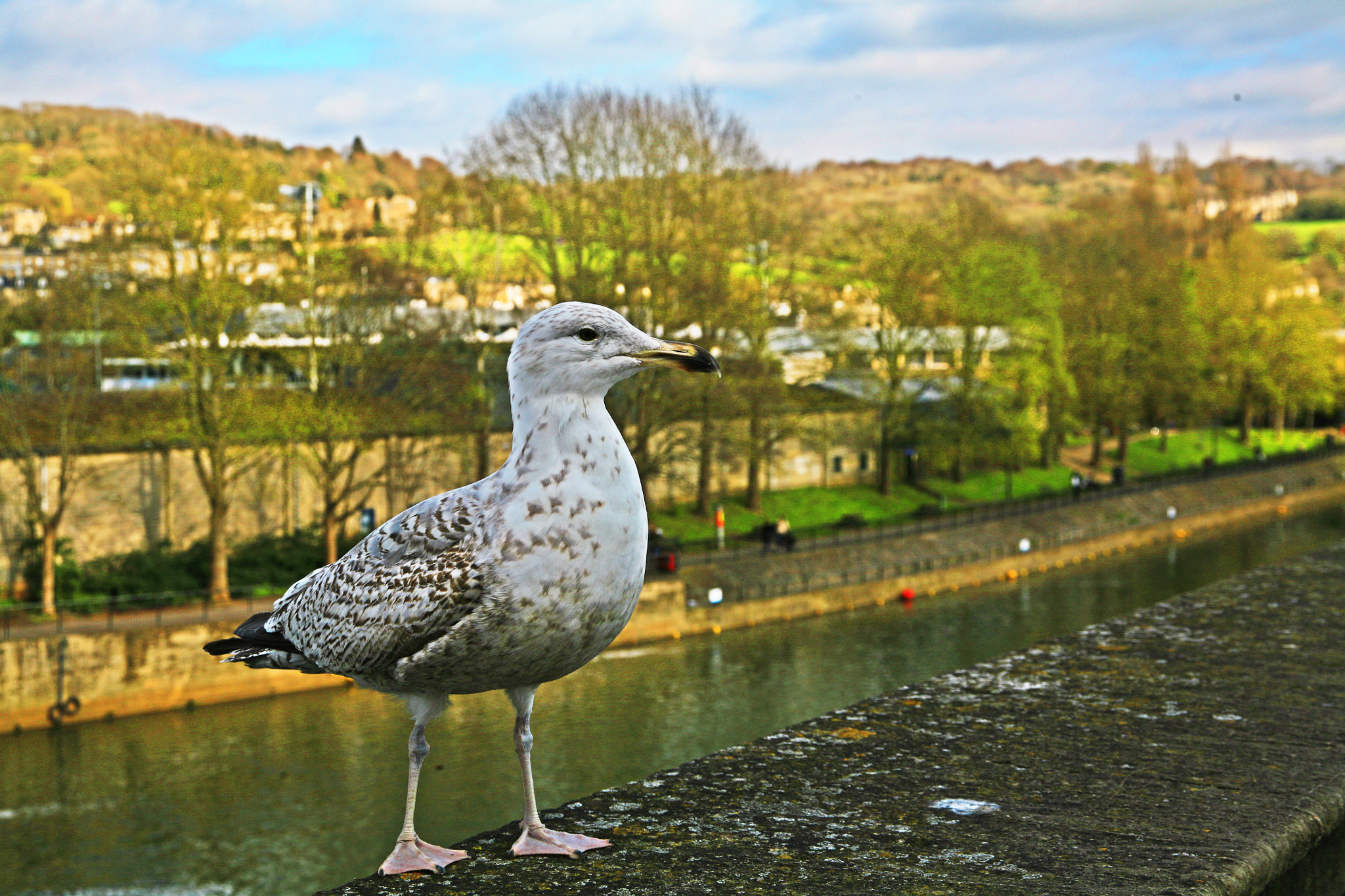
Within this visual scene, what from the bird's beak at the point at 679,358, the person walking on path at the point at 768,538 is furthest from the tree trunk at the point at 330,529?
the bird's beak at the point at 679,358

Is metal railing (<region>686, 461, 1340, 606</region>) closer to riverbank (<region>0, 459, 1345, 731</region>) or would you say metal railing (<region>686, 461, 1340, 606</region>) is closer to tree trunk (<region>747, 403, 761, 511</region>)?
riverbank (<region>0, 459, 1345, 731</region>)

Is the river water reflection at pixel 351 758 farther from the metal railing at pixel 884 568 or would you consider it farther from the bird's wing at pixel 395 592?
the bird's wing at pixel 395 592

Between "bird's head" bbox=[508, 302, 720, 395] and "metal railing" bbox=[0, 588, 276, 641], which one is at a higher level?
"bird's head" bbox=[508, 302, 720, 395]

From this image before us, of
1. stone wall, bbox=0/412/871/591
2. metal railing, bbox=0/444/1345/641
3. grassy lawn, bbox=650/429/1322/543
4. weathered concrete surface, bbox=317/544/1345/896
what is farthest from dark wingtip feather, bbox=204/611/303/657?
grassy lawn, bbox=650/429/1322/543

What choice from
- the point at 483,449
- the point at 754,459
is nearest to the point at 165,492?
the point at 483,449

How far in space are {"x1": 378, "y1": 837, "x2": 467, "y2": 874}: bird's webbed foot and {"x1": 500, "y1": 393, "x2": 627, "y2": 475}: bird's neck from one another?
5.17 feet

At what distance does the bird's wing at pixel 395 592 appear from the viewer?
5203 millimetres

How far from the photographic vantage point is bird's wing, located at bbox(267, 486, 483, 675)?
205 inches

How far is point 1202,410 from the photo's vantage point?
84.6 meters

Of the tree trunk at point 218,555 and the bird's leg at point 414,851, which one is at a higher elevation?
the bird's leg at point 414,851

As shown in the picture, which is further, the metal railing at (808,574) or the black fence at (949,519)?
the black fence at (949,519)

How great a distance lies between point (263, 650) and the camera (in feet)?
19.3

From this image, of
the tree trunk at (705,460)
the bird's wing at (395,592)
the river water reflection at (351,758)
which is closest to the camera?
the bird's wing at (395,592)

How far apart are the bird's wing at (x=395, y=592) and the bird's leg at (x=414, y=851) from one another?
448 millimetres
